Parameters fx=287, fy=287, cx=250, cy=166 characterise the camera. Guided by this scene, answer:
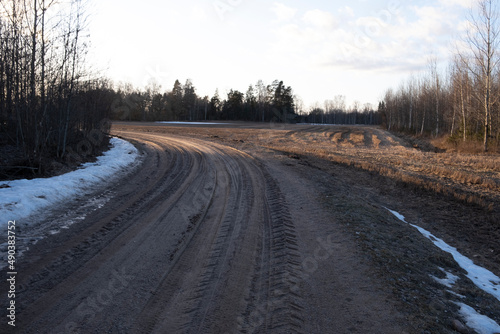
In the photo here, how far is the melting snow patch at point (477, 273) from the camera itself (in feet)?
15.7

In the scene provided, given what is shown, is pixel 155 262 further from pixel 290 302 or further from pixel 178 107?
pixel 178 107

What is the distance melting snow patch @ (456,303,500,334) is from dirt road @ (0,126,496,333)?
42 centimetres

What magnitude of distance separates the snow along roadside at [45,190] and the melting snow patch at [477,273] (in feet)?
28.1

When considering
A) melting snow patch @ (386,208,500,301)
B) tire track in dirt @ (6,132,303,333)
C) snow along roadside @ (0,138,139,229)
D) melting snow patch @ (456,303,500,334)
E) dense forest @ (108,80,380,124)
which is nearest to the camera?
tire track in dirt @ (6,132,303,333)

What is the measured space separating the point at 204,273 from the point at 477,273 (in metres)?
5.09

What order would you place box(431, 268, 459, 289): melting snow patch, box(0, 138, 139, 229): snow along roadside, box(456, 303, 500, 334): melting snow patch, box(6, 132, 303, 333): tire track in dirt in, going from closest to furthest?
box(6, 132, 303, 333): tire track in dirt
box(456, 303, 500, 334): melting snow patch
box(431, 268, 459, 289): melting snow patch
box(0, 138, 139, 229): snow along roadside

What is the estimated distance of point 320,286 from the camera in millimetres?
4062

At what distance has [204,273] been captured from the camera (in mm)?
4230

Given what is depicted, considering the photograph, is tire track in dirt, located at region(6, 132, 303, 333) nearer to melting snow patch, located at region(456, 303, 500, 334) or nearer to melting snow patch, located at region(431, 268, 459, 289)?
melting snow patch, located at region(456, 303, 500, 334)

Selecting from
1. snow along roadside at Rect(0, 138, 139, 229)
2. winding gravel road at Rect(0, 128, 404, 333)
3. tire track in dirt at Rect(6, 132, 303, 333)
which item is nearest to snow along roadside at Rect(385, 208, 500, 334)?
winding gravel road at Rect(0, 128, 404, 333)

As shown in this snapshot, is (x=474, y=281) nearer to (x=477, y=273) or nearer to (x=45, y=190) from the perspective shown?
(x=477, y=273)

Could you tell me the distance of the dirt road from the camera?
10.6ft

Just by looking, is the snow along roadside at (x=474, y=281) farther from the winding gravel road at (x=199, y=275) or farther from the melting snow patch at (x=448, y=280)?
the winding gravel road at (x=199, y=275)

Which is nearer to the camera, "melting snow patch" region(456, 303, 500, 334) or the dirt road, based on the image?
the dirt road
